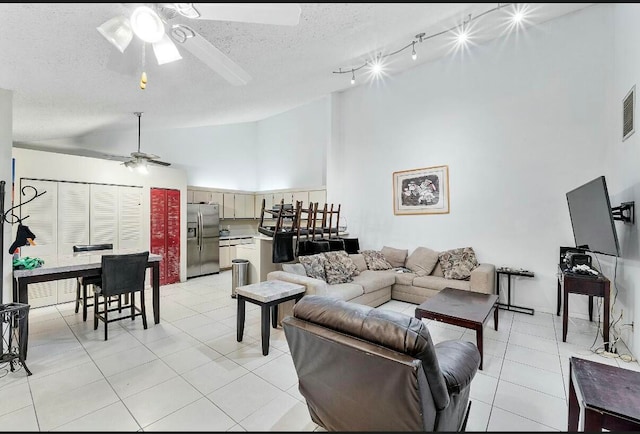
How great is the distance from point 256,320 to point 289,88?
364cm

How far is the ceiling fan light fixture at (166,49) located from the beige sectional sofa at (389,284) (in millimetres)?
2376

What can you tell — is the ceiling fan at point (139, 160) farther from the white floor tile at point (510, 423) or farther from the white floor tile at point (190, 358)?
the white floor tile at point (510, 423)

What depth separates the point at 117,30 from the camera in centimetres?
177

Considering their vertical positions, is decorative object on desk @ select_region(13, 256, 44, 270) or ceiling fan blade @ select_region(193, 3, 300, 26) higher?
ceiling fan blade @ select_region(193, 3, 300, 26)

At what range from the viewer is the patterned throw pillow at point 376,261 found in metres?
4.77

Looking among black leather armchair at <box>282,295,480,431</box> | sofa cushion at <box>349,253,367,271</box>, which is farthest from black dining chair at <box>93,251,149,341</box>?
sofa cushion at <box>349,253,367,271</box>

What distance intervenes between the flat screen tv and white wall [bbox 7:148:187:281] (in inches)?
242

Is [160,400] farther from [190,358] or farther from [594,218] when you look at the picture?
[594,218]

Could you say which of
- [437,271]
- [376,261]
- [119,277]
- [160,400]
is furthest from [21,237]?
[437,271]

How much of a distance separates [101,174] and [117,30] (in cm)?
374

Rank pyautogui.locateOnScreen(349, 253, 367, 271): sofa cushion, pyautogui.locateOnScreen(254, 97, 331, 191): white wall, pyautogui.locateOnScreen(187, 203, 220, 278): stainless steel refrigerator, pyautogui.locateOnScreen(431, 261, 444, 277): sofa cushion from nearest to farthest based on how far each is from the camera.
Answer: pyautogui.locateOnScreen(431, 261, 444, 277): sofa cushion, pyautogui.locateOnScreen(349, 253, 367, 271): sofa cushion, pyautogui.locateOnScreen(187, 203, 220, 278): stainless steel refrigerator, pyautogui.locateOnScreen(254, 97, 331, 191): white wall

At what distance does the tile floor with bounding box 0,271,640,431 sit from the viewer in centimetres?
185

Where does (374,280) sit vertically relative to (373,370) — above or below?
below

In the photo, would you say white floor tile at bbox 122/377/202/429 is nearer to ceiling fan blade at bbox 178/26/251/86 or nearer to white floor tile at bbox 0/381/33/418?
white floor tile at bbox 0/381/33/418
